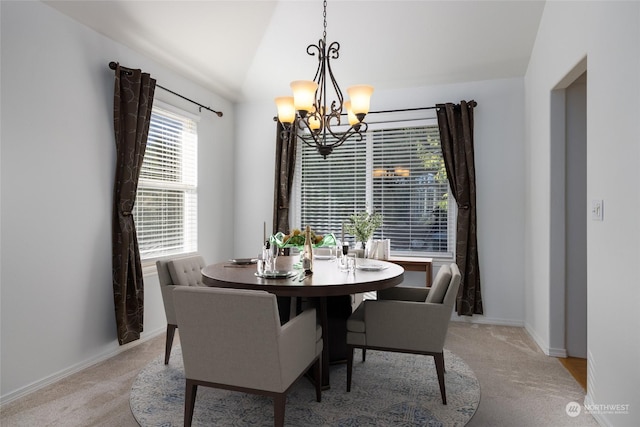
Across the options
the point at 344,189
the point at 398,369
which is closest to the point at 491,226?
the point at 344,189

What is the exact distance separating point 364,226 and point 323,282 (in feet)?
7.08

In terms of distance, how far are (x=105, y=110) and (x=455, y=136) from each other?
129 inches

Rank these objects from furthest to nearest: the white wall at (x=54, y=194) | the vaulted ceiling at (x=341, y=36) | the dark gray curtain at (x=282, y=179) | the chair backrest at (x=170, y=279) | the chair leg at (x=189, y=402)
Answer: the dark gray curtain at (x=282, y=179) < the vaulted ceiling at (x=341, y=36) < the chair backrest at (x=170, y=279) < the white wall at (x=54, y=194) < the chair leg at (x=189, y=402)

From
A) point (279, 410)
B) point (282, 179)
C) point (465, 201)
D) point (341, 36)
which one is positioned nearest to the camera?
point (279, 410)

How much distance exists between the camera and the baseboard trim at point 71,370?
257 cm

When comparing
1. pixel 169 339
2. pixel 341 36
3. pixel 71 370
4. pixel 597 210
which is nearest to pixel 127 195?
pixel 169 339

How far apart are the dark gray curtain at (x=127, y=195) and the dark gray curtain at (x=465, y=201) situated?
2984 millimetres

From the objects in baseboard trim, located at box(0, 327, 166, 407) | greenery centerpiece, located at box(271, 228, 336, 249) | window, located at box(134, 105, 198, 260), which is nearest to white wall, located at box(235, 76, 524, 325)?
greenery centerpiece, located at box(271, 228, 336, 249)

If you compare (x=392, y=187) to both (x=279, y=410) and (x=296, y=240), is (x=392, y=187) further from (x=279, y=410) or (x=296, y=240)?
(x=279, y=410)

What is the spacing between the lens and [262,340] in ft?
6.40

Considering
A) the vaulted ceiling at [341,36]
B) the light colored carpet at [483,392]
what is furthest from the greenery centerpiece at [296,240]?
the vaulted ceiling at [341,36]

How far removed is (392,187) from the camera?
4.74m

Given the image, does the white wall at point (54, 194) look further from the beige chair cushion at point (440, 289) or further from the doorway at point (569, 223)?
the doorway at point (569, 223)

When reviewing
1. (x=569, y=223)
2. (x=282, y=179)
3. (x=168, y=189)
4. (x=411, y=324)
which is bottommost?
(x=411, y=324)
